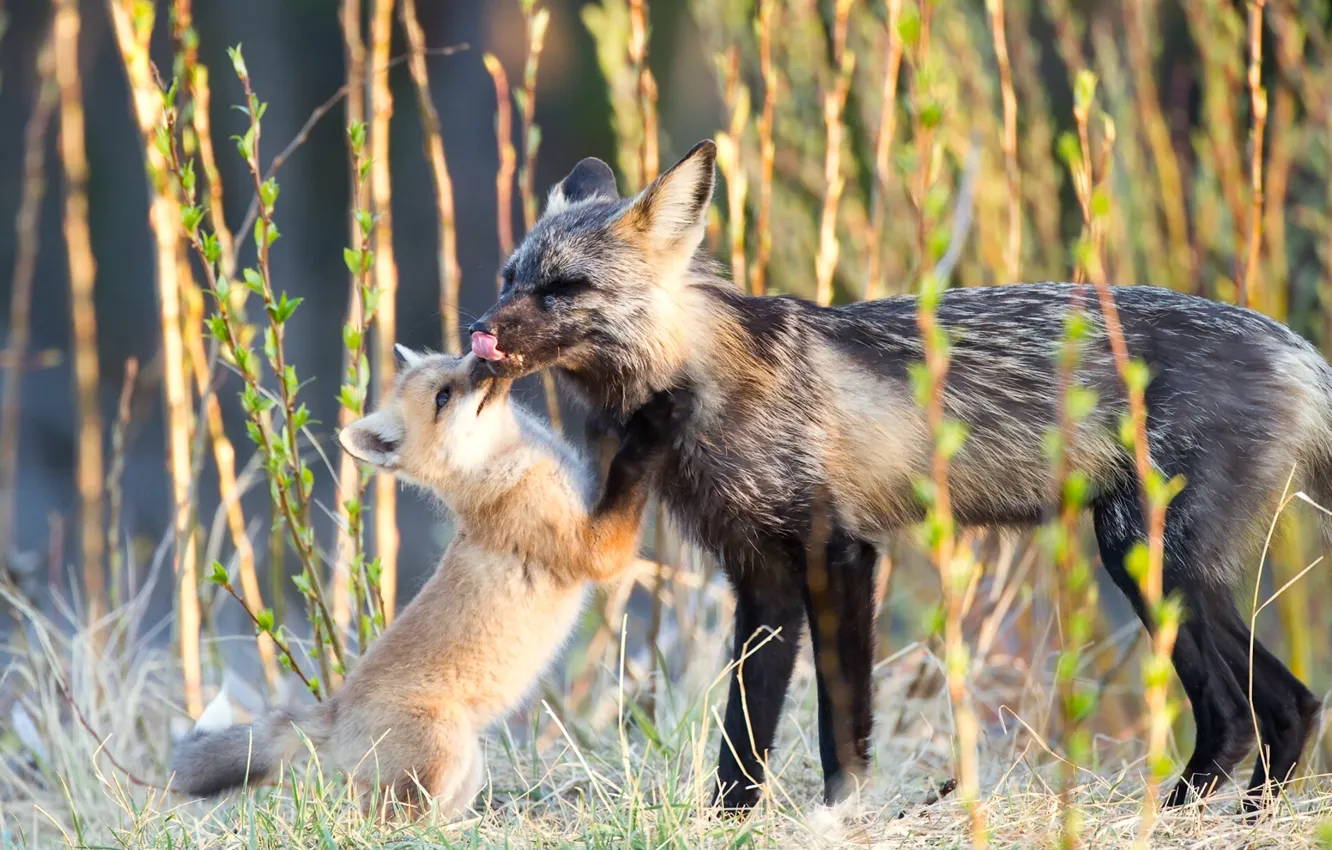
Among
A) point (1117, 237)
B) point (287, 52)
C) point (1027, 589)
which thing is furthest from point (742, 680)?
point (287, 52)

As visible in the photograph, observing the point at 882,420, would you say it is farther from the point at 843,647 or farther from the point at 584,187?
the point at 584,187

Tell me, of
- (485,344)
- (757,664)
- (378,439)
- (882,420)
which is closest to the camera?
(485,344)

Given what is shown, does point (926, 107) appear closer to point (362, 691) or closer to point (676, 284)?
point (676, 284)

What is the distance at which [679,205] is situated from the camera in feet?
11.4

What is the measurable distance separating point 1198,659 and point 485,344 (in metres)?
1.97

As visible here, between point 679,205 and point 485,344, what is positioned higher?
point 679,205

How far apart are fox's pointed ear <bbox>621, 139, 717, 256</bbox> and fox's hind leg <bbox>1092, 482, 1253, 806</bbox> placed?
1.33 m

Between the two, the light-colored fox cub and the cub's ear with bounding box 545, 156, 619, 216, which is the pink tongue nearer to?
the light-colored fox cub

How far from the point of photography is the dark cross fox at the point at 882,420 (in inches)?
132

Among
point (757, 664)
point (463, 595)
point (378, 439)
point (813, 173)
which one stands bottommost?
point (757, 664)

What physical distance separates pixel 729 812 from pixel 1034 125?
344cm

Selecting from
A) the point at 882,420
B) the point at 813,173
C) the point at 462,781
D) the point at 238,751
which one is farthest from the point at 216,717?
the point at 813,173

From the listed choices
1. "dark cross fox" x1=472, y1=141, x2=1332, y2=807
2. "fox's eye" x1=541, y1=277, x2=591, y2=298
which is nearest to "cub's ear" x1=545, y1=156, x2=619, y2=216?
"dark cross fox" x1=472, y1=141, x2=1332, y2=807

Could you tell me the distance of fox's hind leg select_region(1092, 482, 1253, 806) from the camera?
10.9 feet
